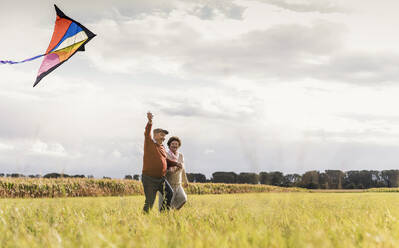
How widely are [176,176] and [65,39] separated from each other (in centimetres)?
428

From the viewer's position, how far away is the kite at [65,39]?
8.55 m

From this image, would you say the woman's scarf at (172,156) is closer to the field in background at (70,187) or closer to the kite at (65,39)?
the kite at (65,39)

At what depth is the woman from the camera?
975cm

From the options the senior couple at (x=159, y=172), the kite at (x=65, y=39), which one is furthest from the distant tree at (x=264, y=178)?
the kite at (x=65, y=39)

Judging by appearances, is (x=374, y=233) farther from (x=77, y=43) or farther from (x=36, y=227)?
(x=77, y=43)

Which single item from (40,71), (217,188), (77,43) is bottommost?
(217,188)

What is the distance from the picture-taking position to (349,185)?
63812 millimetres

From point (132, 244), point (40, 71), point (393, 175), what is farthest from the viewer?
point (393, 175)

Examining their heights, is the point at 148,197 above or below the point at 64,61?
below

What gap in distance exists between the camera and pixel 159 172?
9.16 meters

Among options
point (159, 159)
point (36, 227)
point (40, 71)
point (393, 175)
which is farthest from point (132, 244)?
point (393, 175)

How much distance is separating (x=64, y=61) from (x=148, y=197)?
369 cm

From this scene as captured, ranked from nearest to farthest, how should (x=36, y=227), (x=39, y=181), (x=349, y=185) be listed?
1. (x=36, y=227)
2. (x=39, y=181)
3. (x=349, y=185)

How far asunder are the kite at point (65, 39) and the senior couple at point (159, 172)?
2.24m
